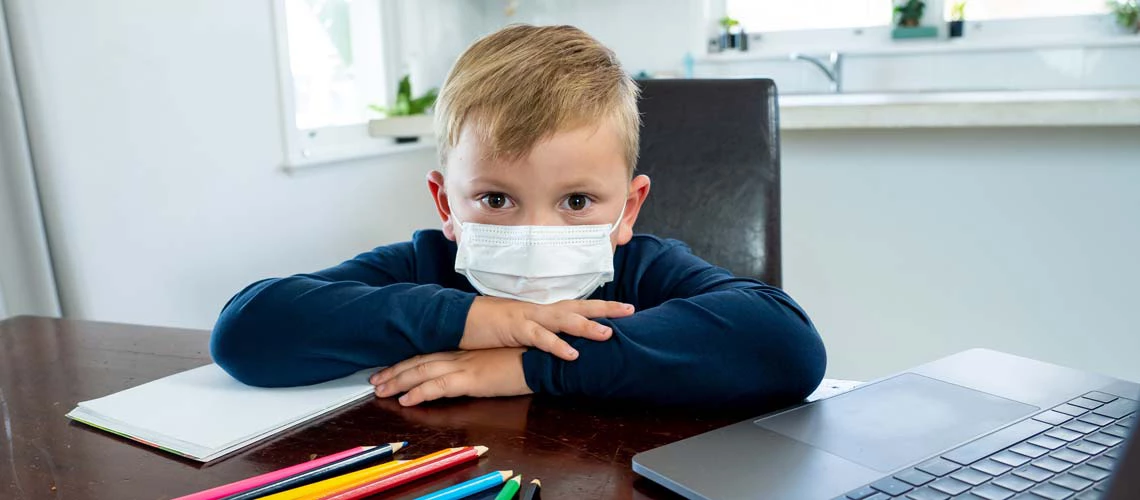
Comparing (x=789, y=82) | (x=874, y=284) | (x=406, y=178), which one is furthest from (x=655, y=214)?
(x=789, y=82)

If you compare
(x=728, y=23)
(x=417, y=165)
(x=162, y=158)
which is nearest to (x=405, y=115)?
(x=417, y=165)

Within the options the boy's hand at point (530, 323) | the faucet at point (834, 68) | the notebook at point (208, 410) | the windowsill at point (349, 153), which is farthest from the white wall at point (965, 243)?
the notebook at point (208, 410)

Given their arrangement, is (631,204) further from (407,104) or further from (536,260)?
(407,104)

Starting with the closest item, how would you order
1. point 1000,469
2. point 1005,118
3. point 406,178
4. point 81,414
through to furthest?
point 1000,469
point 81,414
point 1005,118
point 406,178

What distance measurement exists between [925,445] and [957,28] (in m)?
2.71

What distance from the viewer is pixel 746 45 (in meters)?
3.30

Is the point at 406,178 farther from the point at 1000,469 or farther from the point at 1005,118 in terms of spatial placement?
the point at 1000,469

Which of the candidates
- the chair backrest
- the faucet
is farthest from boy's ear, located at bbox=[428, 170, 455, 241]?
the faucet

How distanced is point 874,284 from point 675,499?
6.41 ft

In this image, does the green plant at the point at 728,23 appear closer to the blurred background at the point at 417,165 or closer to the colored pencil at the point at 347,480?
the blurred background at the point at 417,165

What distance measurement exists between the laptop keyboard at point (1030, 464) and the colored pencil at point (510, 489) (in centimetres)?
20

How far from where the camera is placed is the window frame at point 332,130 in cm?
234

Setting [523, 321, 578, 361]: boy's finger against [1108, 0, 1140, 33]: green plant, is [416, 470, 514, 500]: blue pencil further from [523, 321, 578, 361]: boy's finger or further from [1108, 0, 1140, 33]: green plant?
[1108, 0, 1140, 33]: green plant

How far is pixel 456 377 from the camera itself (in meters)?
0.79
